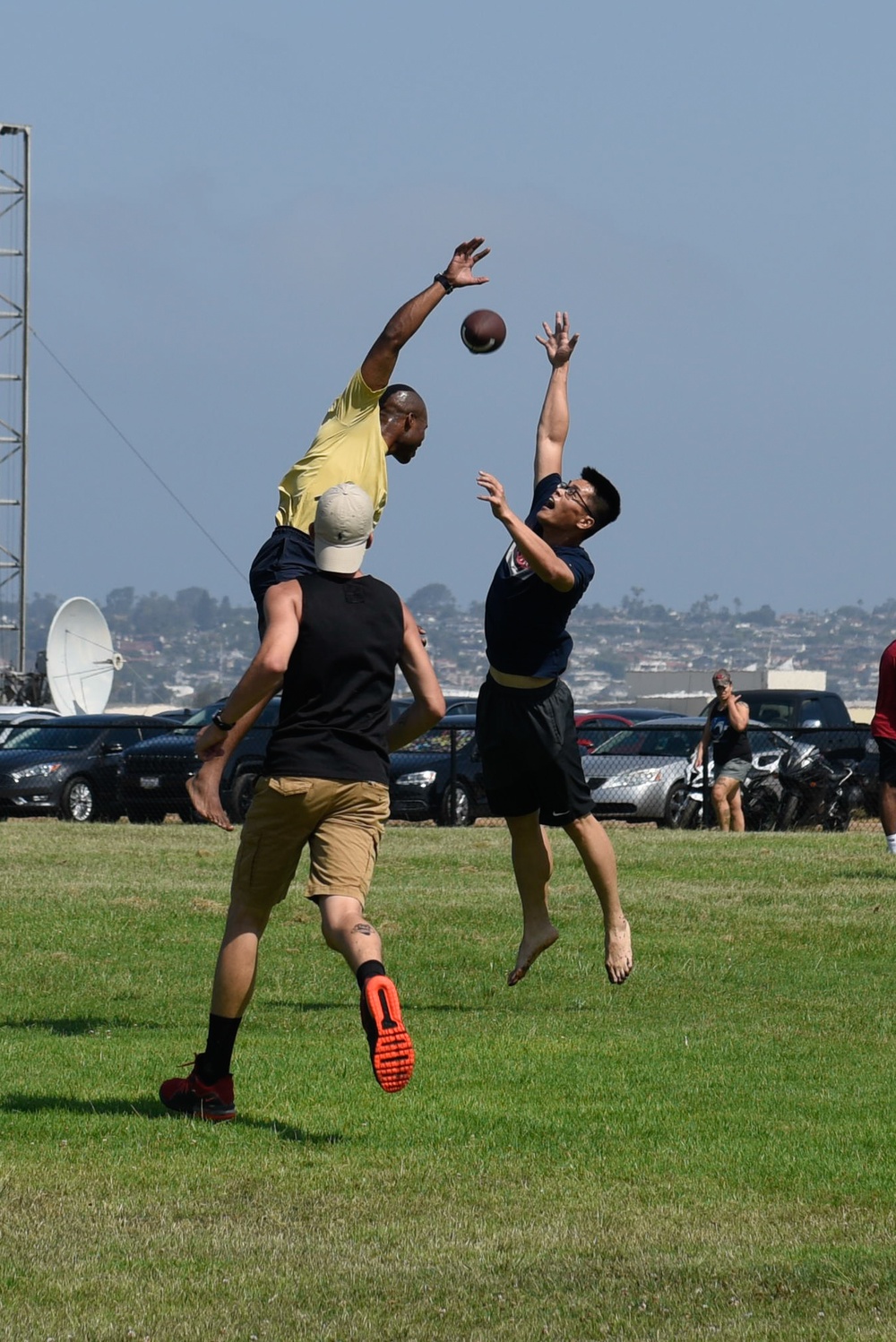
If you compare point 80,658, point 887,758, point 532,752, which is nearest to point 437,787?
point 887,758

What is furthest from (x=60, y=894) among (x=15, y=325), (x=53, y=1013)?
(x=15, y=325)

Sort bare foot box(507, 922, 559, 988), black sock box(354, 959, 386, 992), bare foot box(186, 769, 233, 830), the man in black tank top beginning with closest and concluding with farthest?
black sock box(354, 959, 386, 992) → the man in black tank top → bare foot box(186, 769, 233, 830) → bare foot box(507, 922, 559, 988)

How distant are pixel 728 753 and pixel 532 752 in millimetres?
14235

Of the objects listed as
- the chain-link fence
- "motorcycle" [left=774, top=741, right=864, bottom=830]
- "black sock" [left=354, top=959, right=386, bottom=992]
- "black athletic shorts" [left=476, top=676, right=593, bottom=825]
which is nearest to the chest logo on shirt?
"black athletic shorts" [left=476, top=676, right=593, bottom=825]

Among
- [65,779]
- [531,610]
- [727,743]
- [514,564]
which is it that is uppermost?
[514,564]

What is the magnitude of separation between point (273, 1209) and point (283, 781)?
1.44 m

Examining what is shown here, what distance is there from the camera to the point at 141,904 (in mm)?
12461

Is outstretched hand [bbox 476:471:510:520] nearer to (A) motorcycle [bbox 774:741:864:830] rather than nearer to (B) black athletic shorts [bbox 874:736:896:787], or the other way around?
(B) black athletic shorts [bbox 874:736:896:787]

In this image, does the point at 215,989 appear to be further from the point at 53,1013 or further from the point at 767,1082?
the point at 53,1013

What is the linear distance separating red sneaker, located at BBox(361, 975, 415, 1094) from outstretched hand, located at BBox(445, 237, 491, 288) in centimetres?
299

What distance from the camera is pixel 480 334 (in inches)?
353

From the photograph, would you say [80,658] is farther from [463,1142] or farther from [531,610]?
[463,1142]

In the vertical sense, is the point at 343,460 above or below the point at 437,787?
above

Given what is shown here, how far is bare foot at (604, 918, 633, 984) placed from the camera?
7930mm
